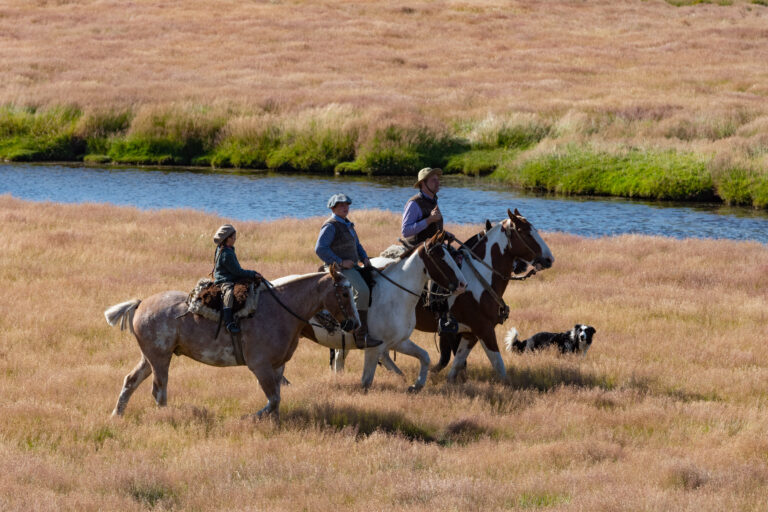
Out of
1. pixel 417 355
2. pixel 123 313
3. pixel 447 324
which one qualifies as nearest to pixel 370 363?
pixel 417 355

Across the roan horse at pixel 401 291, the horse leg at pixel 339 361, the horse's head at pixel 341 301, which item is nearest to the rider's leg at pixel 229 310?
the horse's head at pixel 341 301

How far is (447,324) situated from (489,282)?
102cm

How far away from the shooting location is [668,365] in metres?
13.8

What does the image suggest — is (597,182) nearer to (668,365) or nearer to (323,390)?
(668,365)

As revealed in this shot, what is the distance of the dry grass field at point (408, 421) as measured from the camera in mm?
8453

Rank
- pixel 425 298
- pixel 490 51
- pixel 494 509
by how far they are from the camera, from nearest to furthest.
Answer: pixel 494 509, pixel 425 298, pixel 490 51

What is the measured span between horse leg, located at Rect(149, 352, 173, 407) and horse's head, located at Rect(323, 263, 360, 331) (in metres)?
1.96

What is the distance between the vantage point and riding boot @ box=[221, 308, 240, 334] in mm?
10297

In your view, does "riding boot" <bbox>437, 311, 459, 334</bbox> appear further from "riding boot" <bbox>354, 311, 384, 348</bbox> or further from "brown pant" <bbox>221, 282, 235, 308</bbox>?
"brown pant" <bbox>221, 282, 235, 308</bbox>

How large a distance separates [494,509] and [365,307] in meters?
4.06

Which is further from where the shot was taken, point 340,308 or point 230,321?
point 340,308

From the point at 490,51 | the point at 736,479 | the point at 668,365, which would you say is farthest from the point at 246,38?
the point at 736,479

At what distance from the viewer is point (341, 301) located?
10398 millimetres

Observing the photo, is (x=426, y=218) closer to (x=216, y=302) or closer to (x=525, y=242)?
(x=525, y=242)
